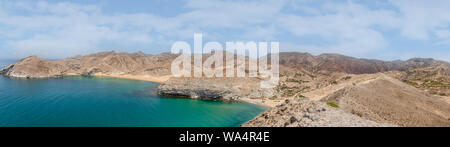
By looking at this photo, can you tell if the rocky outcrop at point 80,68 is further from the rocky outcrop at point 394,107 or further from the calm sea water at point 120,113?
the rocky outcrop at point 394,107

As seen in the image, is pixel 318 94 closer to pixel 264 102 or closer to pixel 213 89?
pixel 264 102

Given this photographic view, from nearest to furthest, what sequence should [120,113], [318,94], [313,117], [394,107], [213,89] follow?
[313,117] → [394,107] → [120,113] → [213,89] → [318,94]

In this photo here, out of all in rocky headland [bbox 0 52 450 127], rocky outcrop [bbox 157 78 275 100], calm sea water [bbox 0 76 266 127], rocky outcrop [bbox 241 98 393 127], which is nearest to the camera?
rocky outcrop [bbox 241 98 393 127]

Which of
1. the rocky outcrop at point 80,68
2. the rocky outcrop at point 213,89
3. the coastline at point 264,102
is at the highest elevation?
the rocky outcrop at point 80,68

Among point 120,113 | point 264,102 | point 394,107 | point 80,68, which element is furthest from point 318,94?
point 80,68

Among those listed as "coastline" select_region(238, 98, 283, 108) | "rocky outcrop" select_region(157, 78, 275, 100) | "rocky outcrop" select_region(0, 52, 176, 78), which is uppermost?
"rocky outcrop" select_region(0, 52, 176, 78)

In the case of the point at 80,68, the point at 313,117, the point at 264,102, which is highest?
the point at 80,68

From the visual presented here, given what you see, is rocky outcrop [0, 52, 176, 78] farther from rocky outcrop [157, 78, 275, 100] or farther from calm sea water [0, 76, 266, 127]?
calm sea water [0, 76, 266, 127]

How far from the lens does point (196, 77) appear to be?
150 feet

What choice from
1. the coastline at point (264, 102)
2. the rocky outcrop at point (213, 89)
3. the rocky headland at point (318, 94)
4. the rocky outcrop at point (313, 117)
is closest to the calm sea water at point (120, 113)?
the coastline at point (264, 102)

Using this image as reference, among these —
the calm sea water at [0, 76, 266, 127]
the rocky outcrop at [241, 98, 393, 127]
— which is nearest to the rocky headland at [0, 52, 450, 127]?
the rocky outcrop at [241, 98, 393, 127]
